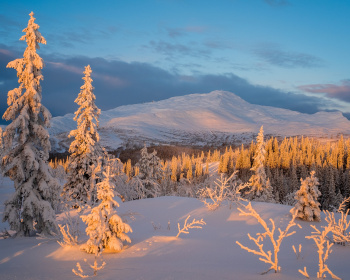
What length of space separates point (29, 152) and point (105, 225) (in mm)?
6328

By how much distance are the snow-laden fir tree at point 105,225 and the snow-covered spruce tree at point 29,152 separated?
4932 mm

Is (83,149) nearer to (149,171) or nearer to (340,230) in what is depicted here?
(149,171)

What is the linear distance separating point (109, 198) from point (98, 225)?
75cm

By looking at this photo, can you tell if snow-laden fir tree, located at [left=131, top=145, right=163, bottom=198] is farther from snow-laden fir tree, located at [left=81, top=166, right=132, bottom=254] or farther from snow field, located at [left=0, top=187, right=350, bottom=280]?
snow-laden fir tree, located at [left=81, top=166, right=132, bottom=254]

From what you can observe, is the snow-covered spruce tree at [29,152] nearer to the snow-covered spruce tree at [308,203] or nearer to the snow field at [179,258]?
the snow field at [179,258]

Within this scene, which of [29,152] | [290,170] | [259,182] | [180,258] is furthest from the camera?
[290,170]

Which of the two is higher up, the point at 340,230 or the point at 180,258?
the point at 340,230

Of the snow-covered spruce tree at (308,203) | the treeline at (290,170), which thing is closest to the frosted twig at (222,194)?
the snow-covered spruce tree at (308,203)

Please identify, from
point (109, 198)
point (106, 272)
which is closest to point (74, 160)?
point (109, 198)

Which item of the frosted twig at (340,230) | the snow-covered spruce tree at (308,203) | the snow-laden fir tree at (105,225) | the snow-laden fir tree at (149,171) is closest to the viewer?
the snow-laden fir tree at (105,225)

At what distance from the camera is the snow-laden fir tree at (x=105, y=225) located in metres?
7.25

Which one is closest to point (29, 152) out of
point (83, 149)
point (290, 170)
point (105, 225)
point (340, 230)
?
point (105, 225)

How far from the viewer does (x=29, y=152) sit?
11.6 metres

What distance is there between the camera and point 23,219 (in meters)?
11.5
